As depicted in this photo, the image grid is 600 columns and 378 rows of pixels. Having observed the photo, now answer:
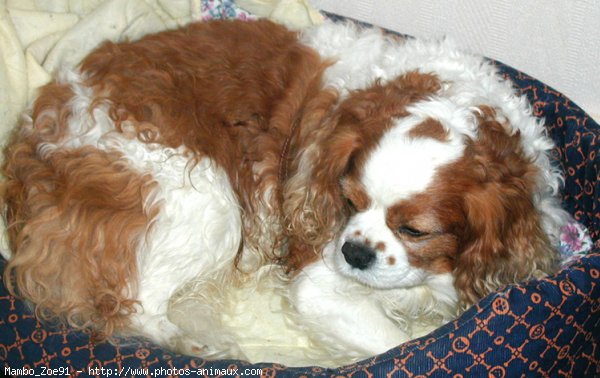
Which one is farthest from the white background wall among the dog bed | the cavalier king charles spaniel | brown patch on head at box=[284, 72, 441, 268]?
the dog bed

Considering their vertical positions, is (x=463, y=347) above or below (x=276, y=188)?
above

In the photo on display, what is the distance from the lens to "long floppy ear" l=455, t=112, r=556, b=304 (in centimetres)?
260

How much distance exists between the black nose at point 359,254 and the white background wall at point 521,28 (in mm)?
1907

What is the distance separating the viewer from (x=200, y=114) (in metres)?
3.01

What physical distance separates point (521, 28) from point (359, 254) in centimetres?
206

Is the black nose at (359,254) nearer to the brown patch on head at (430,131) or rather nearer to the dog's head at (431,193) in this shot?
the dog's head at (431,193)

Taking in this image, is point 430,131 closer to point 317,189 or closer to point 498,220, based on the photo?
point 498,220

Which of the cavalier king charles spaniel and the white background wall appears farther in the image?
the white background wall

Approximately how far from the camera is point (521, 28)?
3982 mm

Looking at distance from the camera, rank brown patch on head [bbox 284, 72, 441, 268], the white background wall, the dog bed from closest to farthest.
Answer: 1. the dog bed
2. brown patch on head [bbox 284, 72, 441, 268]
3. the white background wall

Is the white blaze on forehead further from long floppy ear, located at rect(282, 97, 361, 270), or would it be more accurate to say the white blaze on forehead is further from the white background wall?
the white background wall

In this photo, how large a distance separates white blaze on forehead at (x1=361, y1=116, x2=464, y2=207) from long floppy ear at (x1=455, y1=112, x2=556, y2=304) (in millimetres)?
99

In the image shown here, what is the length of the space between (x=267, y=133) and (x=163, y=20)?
1.14 meters

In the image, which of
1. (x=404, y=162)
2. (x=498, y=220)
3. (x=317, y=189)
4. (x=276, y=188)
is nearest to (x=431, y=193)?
(x=404, y=162)
